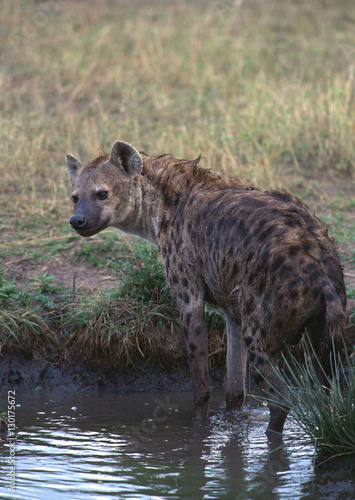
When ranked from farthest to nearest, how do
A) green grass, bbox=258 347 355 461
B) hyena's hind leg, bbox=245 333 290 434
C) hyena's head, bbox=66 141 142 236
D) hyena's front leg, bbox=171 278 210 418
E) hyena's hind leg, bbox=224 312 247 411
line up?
hyena's head, bbox=66 141 142 236, hyena's hind leg, bbox=224 312 247 411, hyena's front leg, bbox=171 278 210 418, hyena's hind leg, bbox=245 333 290 434, green grass, bbox=258 347 355 461

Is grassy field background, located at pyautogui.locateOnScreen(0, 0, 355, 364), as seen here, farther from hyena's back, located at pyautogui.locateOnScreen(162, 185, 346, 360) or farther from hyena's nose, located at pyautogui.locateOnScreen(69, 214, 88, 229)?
hyena's back, located at pyautogui.locateOnScreen(162, 185, 346, 360)

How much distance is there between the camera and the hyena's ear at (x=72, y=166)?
4.87 m

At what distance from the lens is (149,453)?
3854 mm

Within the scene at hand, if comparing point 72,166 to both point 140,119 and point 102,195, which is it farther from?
point 140,119

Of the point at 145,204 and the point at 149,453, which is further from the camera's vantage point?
the point at 145,204

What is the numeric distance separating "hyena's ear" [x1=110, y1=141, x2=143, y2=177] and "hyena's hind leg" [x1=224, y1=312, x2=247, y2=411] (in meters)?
1.10

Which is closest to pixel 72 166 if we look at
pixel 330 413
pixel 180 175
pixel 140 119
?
pixel 180 175

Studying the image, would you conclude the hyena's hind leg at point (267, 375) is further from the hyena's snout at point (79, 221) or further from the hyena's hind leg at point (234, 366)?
the hyena's snout at point (79, 221)

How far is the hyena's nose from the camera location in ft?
14.5

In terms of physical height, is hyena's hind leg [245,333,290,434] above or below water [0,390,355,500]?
above

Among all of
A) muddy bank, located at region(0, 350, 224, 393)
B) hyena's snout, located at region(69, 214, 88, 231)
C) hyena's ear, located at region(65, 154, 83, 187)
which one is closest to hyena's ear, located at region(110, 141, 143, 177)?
hyena's ear, located at region(65, 154, 83, 187)

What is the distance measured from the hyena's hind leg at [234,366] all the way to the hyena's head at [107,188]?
3.16ft

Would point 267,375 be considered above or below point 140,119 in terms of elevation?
below

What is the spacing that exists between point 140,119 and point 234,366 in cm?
529
